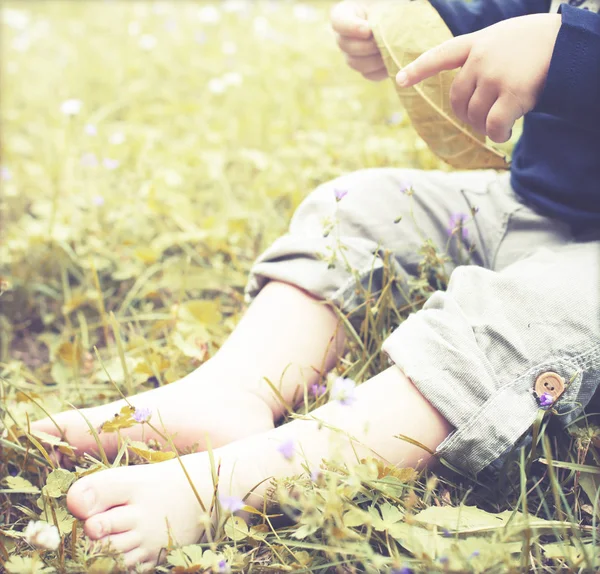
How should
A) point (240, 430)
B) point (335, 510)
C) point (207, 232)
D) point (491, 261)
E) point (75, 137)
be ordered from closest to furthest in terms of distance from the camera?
point (335, 510) < point (240, 430) < point (491, 261) < point (207, 232) < point (75, 137)

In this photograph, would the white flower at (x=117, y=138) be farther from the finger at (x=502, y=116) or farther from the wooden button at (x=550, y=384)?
the wooden button at (x=550, y=384)

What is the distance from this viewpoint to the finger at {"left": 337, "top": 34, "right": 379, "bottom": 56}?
99cm

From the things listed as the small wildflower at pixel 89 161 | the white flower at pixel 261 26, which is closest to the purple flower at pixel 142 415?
the small wildflower at pixel 89 161

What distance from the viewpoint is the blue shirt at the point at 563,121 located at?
795mm

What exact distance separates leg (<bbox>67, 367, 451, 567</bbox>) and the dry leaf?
38 cm

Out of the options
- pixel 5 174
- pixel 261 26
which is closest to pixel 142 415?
pixel 5 174

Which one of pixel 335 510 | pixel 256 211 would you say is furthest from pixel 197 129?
pixel 335 510

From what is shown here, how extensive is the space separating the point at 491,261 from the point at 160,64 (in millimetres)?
1746

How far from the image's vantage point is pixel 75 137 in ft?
6.12

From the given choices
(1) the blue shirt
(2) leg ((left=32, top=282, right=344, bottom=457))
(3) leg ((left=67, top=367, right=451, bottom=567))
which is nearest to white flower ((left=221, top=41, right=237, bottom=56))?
(1) the blue shirt

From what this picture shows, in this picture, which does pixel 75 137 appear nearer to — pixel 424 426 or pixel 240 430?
pixel 240 430

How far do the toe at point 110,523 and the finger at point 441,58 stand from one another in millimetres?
634

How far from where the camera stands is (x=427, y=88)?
3.05 feet

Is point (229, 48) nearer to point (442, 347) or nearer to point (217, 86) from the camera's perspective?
point (217, 86)
